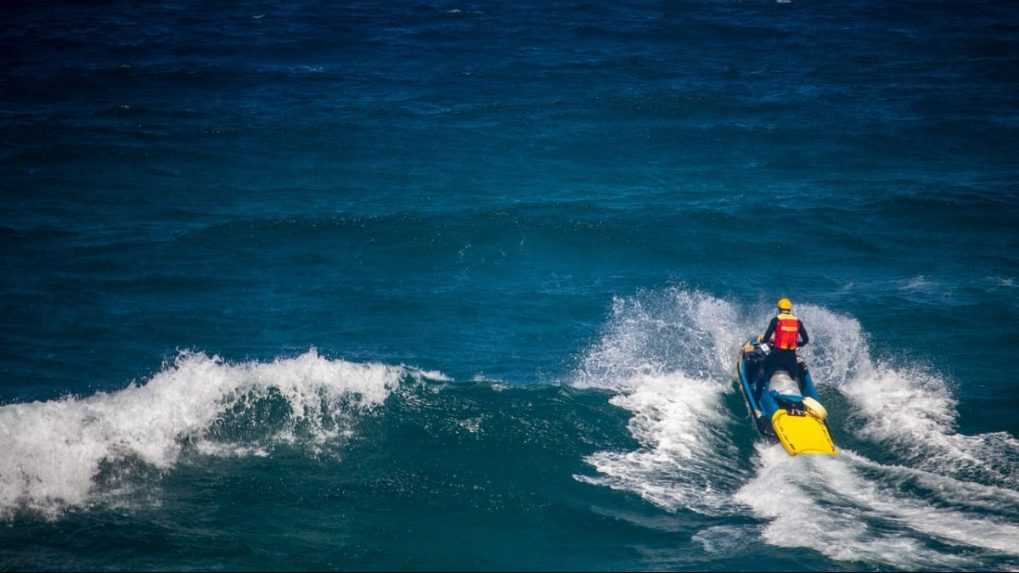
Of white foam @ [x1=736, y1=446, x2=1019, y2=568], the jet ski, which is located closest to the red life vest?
the jet ski

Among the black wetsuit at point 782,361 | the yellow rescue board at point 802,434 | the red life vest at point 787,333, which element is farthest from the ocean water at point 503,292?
the red life vest at point 787,333

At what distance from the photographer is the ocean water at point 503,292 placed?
45.5ft

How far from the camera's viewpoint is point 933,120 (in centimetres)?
A: 3338

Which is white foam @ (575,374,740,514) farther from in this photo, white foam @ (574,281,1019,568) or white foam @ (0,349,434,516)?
white foam @ (0,349,434,516)

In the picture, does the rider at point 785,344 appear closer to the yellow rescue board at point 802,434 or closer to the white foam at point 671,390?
the white foam at point 671,390

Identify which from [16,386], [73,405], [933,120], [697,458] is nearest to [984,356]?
[697,458]

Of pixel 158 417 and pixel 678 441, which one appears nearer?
pixel 158 417

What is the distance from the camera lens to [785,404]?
1695 cm

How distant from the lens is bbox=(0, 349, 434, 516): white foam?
14508 millimetres

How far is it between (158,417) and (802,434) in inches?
451

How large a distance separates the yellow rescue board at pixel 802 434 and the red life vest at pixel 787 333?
5.79ft

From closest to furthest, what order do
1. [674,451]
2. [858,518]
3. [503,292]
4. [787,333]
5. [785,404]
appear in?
1. [858,518]
2. [674,451]
3. [785,404]
4. [787,333]
5. [503,292]

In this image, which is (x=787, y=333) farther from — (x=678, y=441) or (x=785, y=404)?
(x=678, y=441)

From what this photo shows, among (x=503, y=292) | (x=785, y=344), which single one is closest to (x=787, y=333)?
(x=785, y=344)
